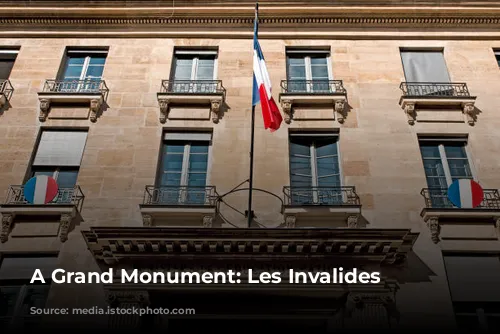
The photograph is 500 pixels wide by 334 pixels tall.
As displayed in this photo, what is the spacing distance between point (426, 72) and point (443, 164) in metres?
3.22

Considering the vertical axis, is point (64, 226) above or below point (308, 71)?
below

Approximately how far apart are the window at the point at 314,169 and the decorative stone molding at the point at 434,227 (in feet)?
6.21

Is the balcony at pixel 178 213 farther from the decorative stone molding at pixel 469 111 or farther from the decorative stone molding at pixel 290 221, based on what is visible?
the decorative stone molding at pixel 469 111

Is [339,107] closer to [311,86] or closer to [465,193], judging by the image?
[311,86]

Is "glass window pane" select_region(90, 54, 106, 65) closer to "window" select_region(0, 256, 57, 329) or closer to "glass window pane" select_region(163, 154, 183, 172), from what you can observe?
"glass window pane" select_region(163, 154, 183, 172)

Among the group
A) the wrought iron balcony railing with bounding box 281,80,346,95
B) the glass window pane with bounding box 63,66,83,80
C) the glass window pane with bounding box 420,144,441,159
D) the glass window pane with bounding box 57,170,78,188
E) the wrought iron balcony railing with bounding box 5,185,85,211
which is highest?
the glass window pane with bounding box 63,66,83,80

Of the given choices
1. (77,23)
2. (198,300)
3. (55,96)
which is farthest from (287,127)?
(77,23)

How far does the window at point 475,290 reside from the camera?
377 inches

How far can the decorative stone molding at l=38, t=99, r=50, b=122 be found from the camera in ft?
41.3

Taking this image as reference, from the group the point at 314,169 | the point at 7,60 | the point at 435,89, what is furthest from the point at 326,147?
the point at 7,60

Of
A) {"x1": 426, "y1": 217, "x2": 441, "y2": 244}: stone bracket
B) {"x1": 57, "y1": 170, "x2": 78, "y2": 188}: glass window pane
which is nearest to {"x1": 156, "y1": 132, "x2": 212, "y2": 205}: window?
{"x1": 57, "y1": 170, "x2": 78, "y2": 188}: glass window pane

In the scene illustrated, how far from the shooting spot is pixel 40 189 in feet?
35.8

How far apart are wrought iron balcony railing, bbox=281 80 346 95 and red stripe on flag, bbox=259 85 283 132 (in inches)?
80.6

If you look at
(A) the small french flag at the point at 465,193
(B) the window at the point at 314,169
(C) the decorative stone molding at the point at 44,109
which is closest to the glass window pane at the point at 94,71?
(C) the decorative stone molding at the point at 44,109
